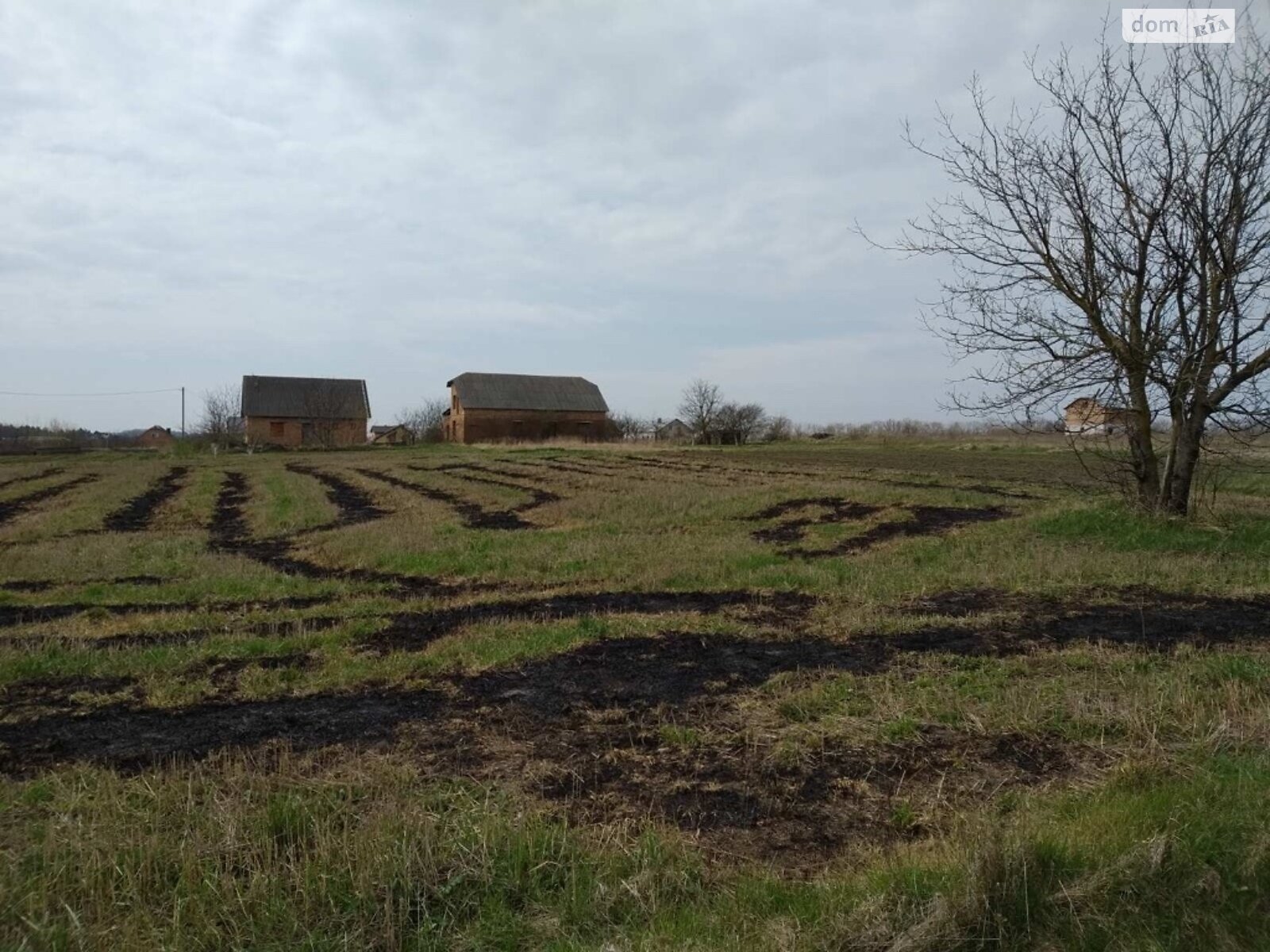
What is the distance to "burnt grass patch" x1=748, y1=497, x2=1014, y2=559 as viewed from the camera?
13.6 m

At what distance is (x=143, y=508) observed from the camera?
22953mm

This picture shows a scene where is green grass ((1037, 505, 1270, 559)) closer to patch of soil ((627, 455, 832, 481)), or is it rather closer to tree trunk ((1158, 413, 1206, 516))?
tree trunk ((1158, 413, 1206, 516))

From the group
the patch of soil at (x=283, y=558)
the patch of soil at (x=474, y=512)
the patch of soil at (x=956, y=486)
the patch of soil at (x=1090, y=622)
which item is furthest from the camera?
the patch of soil at (x=956, y=486)

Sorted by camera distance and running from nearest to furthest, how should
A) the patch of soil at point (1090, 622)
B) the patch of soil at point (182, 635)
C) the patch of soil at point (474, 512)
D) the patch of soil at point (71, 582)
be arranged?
the patch of soil at point (1090, 622) → the patch of soil at point (182, 635) → the patch of soil at point (71, 582) → the patch of soil at point (474, 512)

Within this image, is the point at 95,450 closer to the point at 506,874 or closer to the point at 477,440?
the point at 477,440

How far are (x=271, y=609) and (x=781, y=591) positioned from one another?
20.2 feet

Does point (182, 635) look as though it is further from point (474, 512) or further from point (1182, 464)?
point (1182, 464)

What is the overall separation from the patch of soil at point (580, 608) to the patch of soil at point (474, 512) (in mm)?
7033

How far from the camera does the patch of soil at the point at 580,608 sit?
8422 mm

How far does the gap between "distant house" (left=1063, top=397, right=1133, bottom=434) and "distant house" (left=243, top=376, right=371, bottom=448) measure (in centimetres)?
6404

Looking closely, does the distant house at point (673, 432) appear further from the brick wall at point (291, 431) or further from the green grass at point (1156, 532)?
the green grass at point (1156, 532)

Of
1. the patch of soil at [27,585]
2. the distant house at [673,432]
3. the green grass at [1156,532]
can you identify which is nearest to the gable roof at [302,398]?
the distant house at [673,432]

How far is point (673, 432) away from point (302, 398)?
1347 inches

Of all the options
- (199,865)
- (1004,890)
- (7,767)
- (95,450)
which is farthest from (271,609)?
(95,450)
